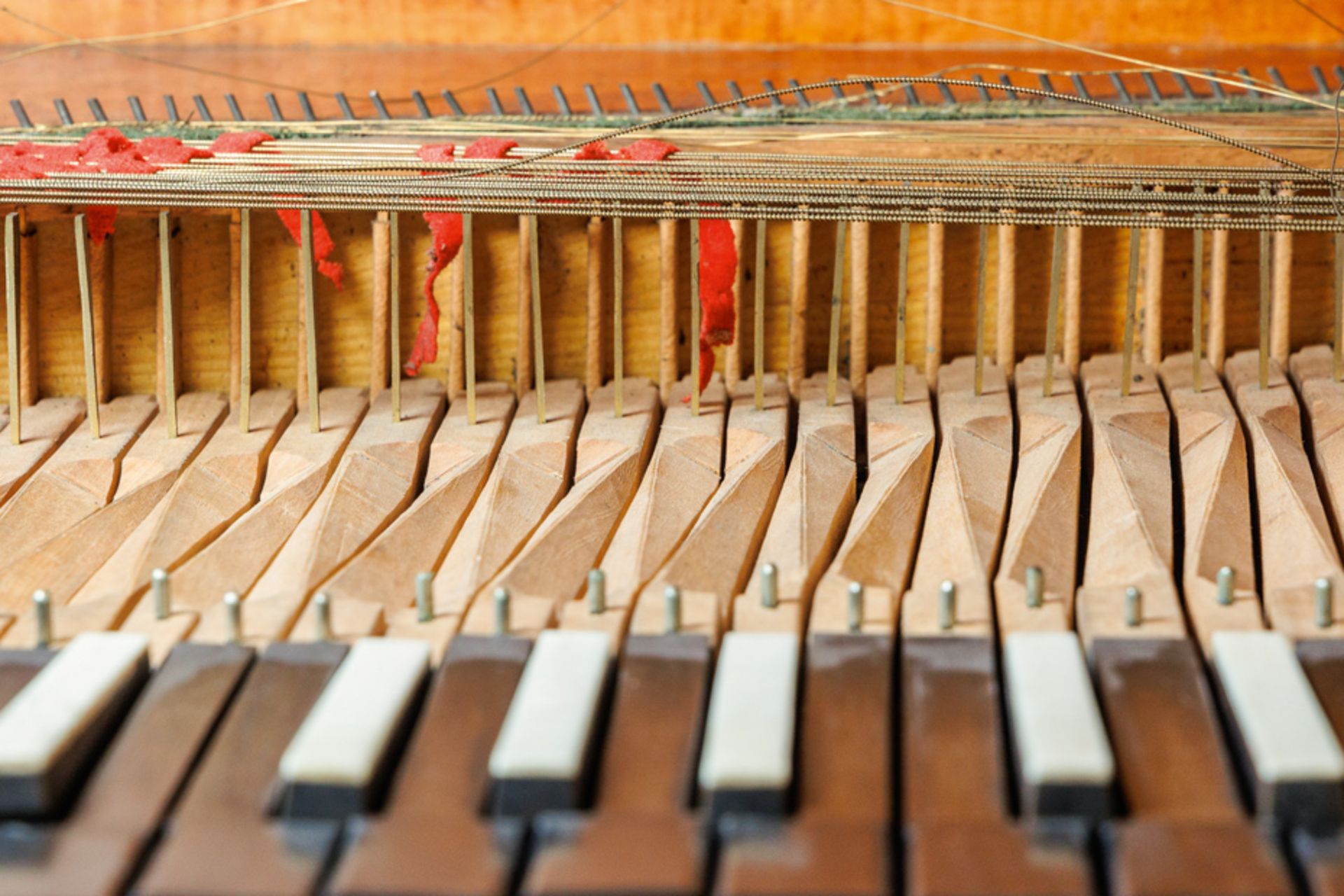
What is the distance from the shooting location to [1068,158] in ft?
7.48

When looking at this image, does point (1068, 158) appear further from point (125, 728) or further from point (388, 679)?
point (125, 728)

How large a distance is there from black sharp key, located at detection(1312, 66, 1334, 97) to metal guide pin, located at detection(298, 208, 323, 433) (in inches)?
80.9

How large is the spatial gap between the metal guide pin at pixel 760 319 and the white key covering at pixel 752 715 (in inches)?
33.1

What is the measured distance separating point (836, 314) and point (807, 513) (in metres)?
0.53

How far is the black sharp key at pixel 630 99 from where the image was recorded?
115 inches

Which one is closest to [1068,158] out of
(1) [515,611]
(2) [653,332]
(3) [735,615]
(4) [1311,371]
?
(4) [1311,371]

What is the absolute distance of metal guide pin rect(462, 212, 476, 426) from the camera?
2143 mm


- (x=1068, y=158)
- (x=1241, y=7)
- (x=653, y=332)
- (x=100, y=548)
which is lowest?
(x=100, y=548)

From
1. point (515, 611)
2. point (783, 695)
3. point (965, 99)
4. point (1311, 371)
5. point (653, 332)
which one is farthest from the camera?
point (965, 99)

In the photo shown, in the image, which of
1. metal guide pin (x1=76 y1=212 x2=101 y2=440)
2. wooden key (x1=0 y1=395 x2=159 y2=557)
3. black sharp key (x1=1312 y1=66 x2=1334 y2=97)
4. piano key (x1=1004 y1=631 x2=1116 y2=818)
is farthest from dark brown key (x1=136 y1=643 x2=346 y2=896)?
black sharp key (x1=1312 y1=66 x2=1334 y2=97)

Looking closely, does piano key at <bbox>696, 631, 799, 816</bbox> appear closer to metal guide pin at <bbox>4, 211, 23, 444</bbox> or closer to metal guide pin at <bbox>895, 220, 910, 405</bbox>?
metal guide pin at <bbox>895, 220, 910, 405</bbox>

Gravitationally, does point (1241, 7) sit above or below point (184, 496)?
above

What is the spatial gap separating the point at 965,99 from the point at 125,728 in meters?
2.18

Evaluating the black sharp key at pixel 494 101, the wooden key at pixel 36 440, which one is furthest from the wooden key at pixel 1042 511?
the wooden key at pixel 36 440
